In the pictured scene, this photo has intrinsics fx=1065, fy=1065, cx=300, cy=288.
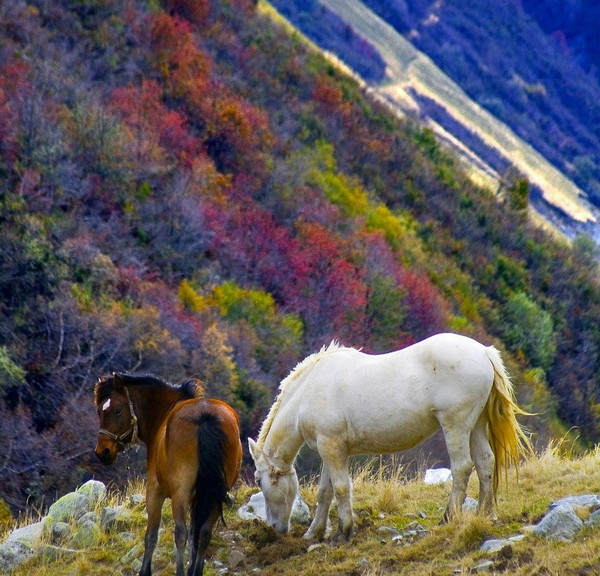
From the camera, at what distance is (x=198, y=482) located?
8.03 m

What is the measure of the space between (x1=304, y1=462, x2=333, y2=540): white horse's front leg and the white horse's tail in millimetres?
1425

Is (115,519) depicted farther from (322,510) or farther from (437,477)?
(437,477)

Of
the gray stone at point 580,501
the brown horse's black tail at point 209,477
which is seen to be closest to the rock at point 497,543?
the gray stone at point 580,501

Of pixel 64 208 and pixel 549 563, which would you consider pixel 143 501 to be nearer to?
pixel 549 563

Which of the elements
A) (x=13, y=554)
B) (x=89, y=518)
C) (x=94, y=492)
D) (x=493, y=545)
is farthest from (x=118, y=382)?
(x=493, y=545)

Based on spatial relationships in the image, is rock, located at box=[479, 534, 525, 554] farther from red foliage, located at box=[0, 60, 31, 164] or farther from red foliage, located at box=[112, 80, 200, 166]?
red foliage, located at box=[112, 80, 200, 166]

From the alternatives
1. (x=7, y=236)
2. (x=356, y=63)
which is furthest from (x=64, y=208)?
(x=356, y=63)

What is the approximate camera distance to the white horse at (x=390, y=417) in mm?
8492

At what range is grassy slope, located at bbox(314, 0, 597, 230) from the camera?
9256cm

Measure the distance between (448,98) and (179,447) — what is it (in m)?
99.7

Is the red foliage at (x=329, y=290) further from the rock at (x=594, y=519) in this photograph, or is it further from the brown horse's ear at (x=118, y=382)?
the rock at (x=594, y=519)

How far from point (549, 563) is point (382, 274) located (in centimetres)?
3191

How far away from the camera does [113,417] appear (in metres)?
8.77

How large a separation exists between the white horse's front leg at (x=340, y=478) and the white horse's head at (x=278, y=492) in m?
0.40
